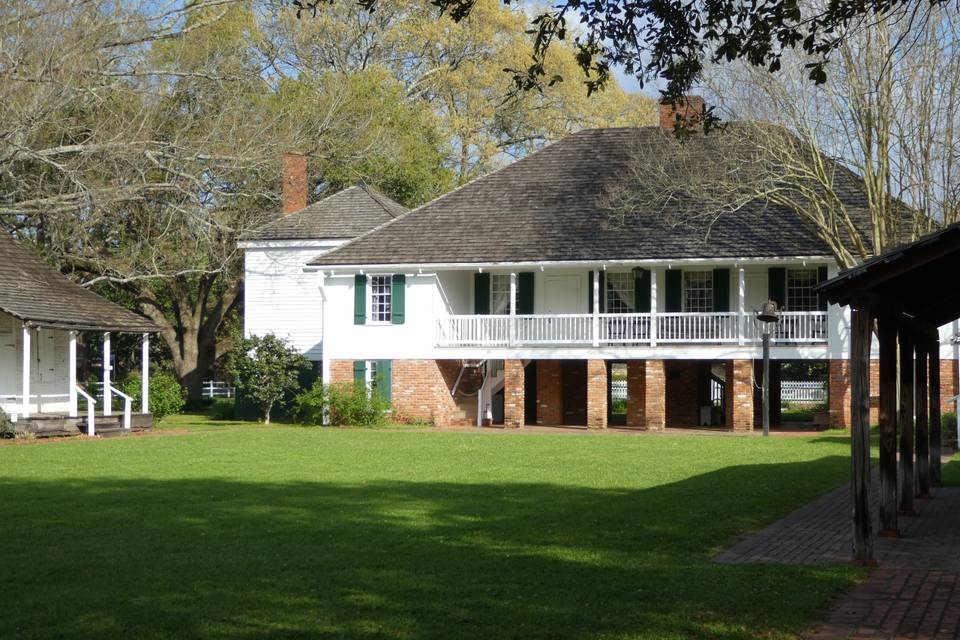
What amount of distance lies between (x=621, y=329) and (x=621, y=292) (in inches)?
72.3

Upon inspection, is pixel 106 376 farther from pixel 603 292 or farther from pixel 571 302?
pixel 603 292

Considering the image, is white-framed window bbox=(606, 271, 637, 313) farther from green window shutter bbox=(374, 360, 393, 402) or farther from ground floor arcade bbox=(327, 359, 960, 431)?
green window shutter bbox=(374, 360, 393, 402)

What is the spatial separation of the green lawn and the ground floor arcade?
1141 centimetres

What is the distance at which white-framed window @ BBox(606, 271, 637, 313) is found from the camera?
37.5m

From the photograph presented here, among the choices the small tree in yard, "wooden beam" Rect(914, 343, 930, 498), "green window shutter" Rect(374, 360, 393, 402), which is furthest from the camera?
the small tree in yard

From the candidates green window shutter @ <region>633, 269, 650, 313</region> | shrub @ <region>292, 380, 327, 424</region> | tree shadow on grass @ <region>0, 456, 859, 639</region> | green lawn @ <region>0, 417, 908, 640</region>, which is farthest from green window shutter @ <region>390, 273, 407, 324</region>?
tree shadow on grass @ <region>0, 456, 859, 639</region>

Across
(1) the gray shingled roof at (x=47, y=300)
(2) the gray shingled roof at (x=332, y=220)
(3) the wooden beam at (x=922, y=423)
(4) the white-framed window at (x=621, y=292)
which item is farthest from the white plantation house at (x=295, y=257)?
(3) the wooden beam at (x=922, y=423)

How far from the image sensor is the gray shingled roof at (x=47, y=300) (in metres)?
31.0

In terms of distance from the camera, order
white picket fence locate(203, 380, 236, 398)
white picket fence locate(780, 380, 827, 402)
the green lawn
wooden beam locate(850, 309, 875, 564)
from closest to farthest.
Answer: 1. the green lawn
2. wooden beam locate(850, 309, 875, 564)
3. white picket fence locate(780, 380, 827, 402)
4. white picket fence locate(203, 380, 236, 398)

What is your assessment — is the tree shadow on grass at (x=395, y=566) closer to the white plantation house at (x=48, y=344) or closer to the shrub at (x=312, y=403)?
the white plantation house at (x=48, y=344)

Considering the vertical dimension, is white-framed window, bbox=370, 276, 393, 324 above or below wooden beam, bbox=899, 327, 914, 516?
above

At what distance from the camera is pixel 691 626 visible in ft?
27.9

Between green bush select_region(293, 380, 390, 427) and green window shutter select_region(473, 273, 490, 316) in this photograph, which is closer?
green bush select_region(293, 380, 390, 427)

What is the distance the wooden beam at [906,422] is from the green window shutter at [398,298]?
23.4 meters
